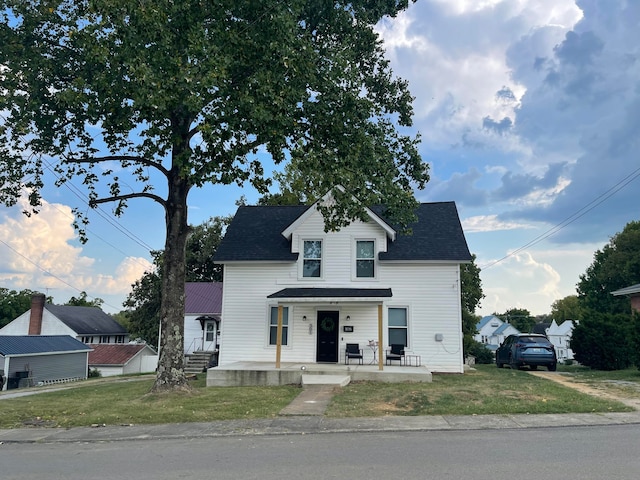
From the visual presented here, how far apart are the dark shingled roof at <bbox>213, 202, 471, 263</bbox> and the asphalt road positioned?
11.0 metres

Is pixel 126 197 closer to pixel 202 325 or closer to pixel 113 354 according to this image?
pixel 202 325

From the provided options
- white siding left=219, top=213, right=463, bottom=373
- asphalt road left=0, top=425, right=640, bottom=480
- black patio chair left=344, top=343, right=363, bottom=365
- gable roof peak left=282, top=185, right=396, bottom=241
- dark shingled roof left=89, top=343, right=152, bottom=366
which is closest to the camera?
asphalt road left=0, top=425, right=640, bottom=480

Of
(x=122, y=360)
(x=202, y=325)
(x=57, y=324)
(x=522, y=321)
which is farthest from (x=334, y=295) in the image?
(x=522, y=321)

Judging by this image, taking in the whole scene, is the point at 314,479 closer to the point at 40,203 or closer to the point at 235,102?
the point at 235,102

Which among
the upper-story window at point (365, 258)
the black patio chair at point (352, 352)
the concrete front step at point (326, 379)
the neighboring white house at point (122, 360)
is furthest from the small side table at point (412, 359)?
the neighboring white house at point (122, 360)

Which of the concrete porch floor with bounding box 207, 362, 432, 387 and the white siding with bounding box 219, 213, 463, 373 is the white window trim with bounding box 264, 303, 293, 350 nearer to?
the white siding with bounding box 219, 213, 463, 373

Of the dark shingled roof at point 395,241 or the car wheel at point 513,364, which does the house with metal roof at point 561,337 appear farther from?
the dark shingled roof at point 395,241

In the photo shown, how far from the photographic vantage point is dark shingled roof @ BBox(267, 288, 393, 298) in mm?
17297

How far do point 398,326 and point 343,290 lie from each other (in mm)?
2603

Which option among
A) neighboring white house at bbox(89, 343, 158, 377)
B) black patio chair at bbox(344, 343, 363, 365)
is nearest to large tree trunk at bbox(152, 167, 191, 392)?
black patio chair at bbox(344, 343, 363, 365)

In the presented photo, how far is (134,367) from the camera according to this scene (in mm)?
47656

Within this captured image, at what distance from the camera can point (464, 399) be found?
11.5 meters

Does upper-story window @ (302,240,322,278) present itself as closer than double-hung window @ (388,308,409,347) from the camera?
No

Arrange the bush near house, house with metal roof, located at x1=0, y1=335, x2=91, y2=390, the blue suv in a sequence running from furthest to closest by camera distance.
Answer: house with metal roof, located at x1=0, y1=335, x2=91, y2=390
the bush near house
the blue suv
